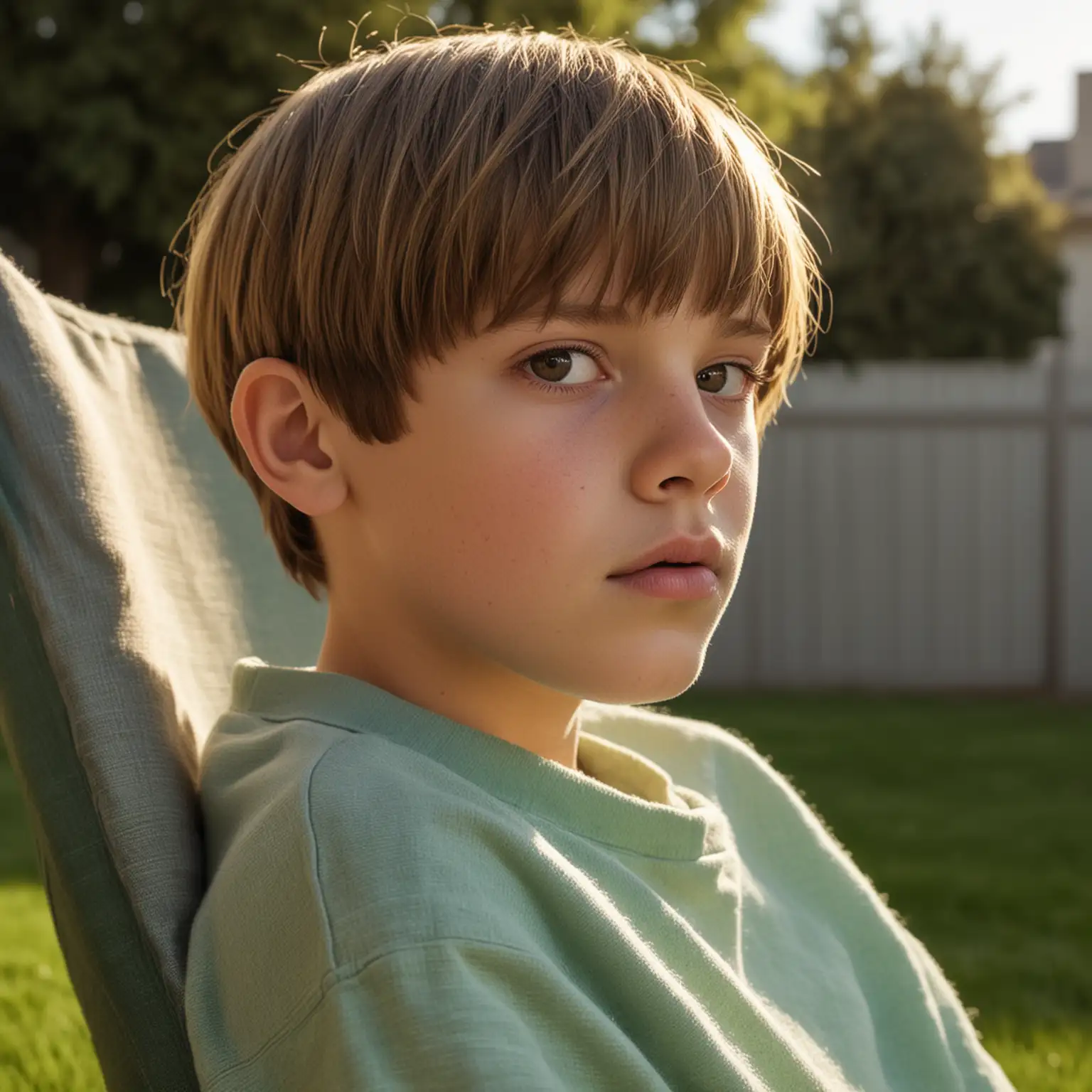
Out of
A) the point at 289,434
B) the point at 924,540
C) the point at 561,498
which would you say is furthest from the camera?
the point at 924,540

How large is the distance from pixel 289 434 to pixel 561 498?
1.00 feet

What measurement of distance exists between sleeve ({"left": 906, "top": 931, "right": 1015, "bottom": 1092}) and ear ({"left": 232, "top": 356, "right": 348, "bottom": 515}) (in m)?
0.92

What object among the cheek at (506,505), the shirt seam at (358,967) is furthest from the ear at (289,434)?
the shirt seam at (358,967)

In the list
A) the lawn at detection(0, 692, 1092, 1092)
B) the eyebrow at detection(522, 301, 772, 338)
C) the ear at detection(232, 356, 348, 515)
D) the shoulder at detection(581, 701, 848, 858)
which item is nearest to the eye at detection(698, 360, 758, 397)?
the eyebrow at detection(522, 301, 772, 338)

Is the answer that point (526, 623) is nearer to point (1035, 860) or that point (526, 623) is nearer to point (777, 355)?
point (777, 355)

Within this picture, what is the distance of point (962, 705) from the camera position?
831cm

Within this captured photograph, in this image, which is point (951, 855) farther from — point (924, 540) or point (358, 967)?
point (924, 540)

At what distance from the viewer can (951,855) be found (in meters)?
4.71

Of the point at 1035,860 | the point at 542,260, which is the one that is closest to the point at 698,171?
the point at 542,260

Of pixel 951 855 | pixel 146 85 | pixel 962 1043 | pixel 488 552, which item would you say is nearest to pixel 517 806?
pixel 488 552

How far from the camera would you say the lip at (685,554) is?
1.32 metres

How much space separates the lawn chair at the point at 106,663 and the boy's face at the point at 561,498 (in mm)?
287

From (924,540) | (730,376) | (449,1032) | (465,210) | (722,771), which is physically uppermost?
(465,210)

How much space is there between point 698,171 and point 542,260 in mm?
192
